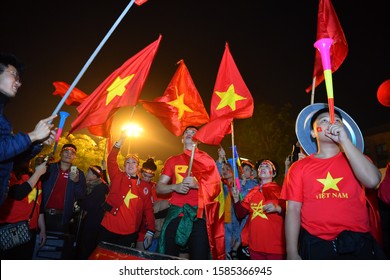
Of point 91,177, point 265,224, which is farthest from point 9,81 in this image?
point 91,177

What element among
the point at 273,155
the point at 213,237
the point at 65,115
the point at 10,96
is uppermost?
the point at 273,155

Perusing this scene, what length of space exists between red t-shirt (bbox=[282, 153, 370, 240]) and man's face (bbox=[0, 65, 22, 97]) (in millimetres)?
2859

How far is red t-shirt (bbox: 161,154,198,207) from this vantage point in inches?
196

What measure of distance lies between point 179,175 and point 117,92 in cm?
164

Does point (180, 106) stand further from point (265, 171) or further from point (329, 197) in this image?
point (329, 197)

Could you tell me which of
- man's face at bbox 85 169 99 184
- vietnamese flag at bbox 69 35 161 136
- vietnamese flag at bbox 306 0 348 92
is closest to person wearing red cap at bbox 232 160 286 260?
vietnamese flag at bbox 306 0 348 92

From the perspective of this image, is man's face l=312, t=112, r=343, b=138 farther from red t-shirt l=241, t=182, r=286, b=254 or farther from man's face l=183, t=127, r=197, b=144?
man's face l=183, t=127, r=197, b=144

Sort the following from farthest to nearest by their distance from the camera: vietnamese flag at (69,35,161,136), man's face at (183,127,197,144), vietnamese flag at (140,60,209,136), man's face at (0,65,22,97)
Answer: vietnamese flag at (140,60,209,136) → man's face at (183,127,197,144) → vietnamese flag at (69,35,161,136) → man's face at (0,65,22,97)

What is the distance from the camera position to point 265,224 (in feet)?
16.4

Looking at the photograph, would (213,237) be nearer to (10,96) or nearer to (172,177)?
(172,177)

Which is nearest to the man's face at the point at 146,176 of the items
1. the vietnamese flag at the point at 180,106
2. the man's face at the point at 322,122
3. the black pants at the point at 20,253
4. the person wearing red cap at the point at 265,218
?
the vietnamese flag at the point at 180,106

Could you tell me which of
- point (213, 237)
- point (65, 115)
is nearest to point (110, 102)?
point (65, 115)

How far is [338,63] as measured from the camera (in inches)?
190

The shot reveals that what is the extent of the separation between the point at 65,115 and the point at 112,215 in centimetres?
257
